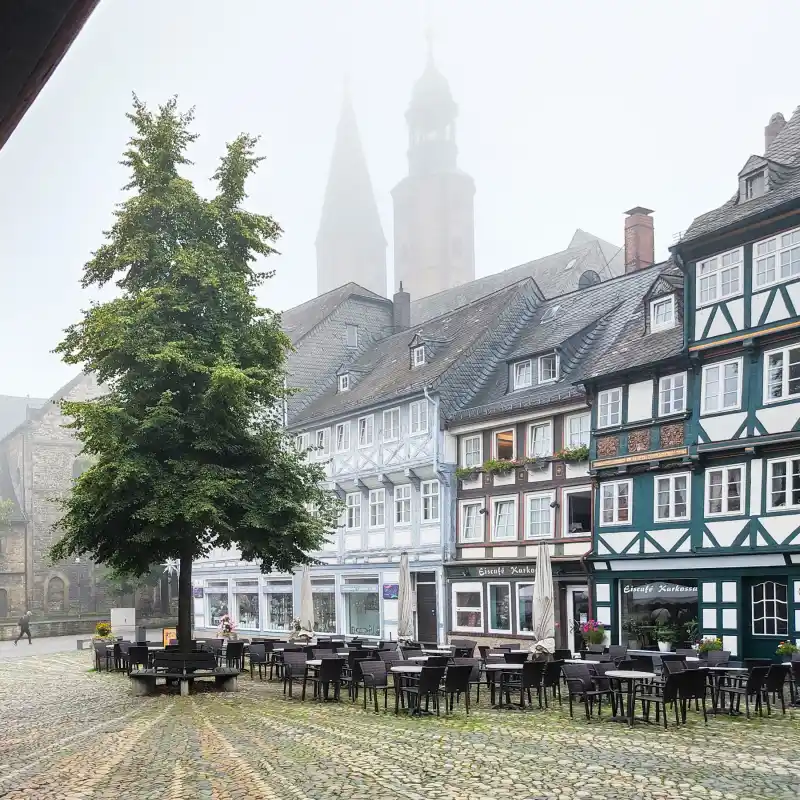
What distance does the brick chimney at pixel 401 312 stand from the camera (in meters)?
50.2

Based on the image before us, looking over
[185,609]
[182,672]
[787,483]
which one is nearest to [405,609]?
[185,609]

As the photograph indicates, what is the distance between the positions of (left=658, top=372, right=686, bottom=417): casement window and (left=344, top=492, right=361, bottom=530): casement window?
15583 mm

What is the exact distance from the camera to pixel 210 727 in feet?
52.6

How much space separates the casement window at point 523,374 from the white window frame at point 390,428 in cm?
483

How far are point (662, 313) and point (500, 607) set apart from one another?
10327 mm

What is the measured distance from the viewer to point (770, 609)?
24578 mm

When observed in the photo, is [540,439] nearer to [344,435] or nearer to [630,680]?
[344,435]

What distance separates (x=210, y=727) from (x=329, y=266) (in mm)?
102801

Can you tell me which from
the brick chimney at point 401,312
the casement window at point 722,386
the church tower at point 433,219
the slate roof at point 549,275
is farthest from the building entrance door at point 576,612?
the church tower at point 433,219

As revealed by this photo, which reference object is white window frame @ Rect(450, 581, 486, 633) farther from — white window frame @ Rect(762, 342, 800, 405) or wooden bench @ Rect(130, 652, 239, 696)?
wooden bench @ Rect(130, 652, 239, 696)

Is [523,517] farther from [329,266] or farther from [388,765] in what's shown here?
[329,266]

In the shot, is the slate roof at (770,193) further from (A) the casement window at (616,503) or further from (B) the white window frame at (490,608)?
(B) the white window frame at (490,608)

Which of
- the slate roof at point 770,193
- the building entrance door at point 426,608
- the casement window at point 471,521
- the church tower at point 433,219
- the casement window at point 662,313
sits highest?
the church tower at point 433,219

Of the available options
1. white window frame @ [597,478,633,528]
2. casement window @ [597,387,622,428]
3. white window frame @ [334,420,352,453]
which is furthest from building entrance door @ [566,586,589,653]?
white window frame @ [334,420,352,453]
